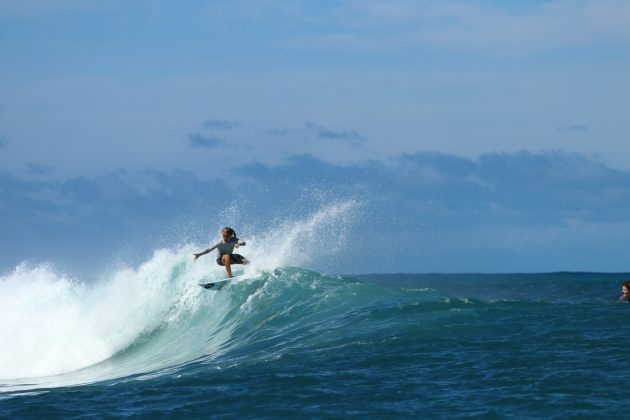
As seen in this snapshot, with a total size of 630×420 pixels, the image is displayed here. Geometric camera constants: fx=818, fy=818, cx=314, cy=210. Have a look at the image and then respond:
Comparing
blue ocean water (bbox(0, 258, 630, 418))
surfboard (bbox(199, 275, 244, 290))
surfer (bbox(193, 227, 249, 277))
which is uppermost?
surfer (bbox(193, 227, 249, 277))

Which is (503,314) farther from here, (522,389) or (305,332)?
(522,389)

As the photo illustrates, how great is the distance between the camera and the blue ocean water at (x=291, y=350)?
1191 cm

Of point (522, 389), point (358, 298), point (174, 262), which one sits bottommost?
point (522, 389)

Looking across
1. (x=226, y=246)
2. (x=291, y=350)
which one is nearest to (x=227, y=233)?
(x=226, y=246)

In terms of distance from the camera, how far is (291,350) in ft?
Answer: 53.9

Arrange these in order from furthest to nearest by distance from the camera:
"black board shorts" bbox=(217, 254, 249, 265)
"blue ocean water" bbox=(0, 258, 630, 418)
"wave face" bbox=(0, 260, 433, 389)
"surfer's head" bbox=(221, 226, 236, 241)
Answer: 1. "black board shorts" bbox=(217, 254, 249, 265)
2. "surfer's head" bbox=(221, 226, 236, 241)
3. "wave face" bbox=(0, 260, 433, 389)
4. "blue ocean water" bbox=(0, 258, 630, 418)

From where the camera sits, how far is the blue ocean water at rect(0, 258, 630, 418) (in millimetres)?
11906

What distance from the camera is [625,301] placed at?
23.1 m

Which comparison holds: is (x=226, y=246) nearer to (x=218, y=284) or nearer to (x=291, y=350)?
(x=218, y=284)

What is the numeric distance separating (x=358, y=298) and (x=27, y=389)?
8735 mm

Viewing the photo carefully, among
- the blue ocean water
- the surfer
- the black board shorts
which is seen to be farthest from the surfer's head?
the blue ocean water

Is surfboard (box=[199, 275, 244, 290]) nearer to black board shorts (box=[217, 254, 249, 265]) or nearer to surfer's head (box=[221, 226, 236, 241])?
black board shorts (box=[217, 254, 249, 265])

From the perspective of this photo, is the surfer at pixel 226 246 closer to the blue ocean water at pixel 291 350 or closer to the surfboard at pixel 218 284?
the surfboard at pixel 218 284

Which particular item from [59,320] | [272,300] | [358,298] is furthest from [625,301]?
[59,320]
